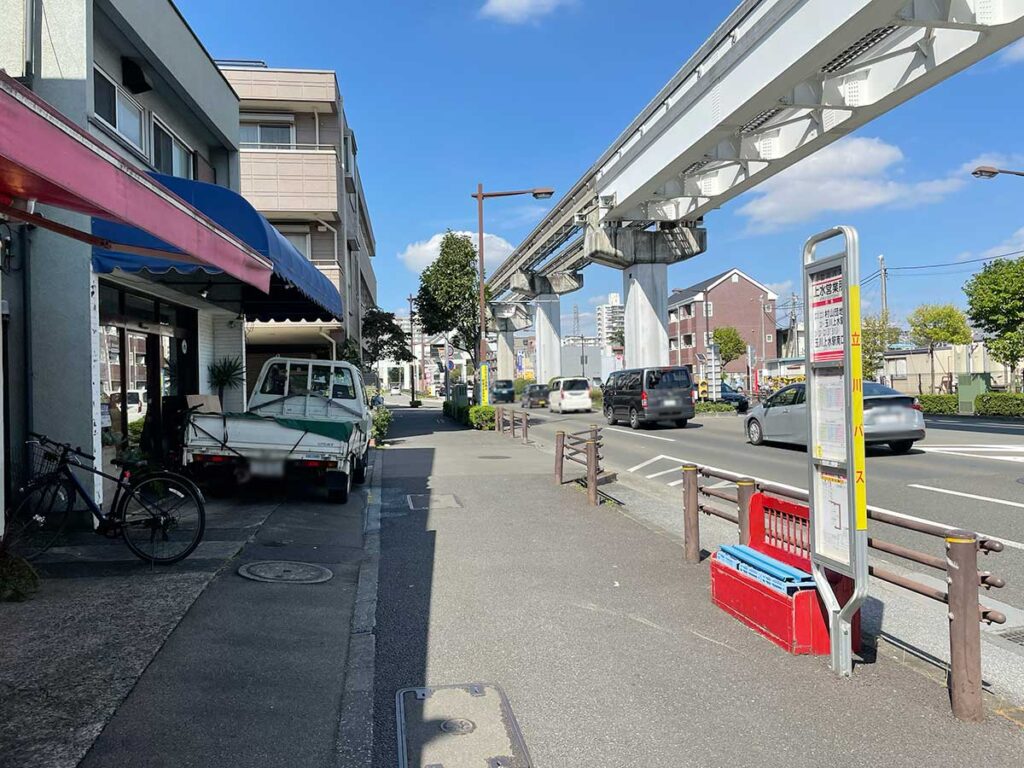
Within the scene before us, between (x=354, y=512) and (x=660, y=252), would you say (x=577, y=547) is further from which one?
(x=660, y=252)

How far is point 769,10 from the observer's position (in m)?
15.8

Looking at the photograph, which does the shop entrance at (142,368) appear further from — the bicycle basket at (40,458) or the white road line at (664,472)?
the white road line at (664,472)

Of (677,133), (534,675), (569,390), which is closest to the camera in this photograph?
(534,675)

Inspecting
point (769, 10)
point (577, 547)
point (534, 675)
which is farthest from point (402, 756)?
point (769, 10)

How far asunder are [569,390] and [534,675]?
35.0 metres

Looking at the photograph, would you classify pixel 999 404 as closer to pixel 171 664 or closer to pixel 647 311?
pixel 647 311

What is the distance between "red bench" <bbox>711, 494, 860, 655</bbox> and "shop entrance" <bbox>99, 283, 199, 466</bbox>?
21.6 feet

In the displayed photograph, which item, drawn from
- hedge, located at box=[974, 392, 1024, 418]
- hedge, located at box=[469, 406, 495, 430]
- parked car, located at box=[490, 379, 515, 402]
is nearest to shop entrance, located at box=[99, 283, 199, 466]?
hedge, located at box=[469, 406, 495, 430]

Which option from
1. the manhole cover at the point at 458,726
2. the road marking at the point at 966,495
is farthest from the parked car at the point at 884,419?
the manhole cover at the point at 458,726

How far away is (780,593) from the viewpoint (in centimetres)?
479

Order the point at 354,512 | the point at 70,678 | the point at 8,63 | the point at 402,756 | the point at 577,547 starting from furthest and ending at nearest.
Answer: the point at 354,512 < the point at 577,547 < the point at 8,63 < the point at 70,678 < the point at 402,756

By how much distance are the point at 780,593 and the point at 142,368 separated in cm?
962

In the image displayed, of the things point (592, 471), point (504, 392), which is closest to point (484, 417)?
point (592, 471)

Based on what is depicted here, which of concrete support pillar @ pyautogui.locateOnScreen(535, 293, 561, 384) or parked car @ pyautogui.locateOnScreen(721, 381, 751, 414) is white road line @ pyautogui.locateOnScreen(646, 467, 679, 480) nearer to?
parked car @ pyautogui.locateOnScreen(721, 381, 751, 414)
